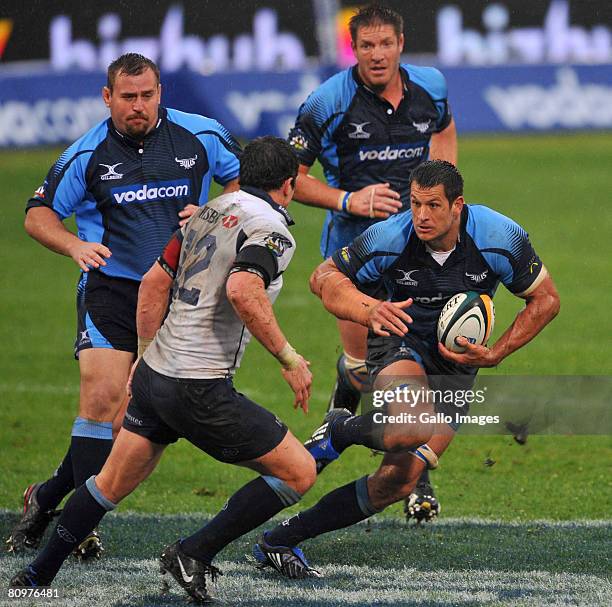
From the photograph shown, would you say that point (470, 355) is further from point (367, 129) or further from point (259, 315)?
point (367, 129)

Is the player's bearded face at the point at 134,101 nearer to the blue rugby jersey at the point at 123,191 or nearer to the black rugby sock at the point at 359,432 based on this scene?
the blue rugby jersey at the point at 123,191

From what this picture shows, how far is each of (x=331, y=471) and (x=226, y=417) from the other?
3585mm

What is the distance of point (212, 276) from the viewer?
5.87 m

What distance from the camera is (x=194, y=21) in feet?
86.2

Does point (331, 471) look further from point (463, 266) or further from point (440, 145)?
point (463, 266)

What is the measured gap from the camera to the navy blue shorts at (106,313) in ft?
23.3

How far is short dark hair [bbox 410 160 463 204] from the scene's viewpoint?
6512 millimetres

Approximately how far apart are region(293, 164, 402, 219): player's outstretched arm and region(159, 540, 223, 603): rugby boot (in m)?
2.85

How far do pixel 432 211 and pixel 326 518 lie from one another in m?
1.62

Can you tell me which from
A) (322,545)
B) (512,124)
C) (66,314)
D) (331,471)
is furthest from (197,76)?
(322,545)

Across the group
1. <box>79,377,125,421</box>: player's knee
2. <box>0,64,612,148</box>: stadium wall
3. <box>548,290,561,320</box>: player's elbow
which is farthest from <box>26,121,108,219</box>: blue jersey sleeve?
<box>0,64,612,148</box>: stadium wall

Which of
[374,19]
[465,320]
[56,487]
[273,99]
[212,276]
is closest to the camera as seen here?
[212,276]

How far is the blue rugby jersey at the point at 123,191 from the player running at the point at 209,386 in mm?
1182

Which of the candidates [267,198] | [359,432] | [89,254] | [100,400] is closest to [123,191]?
[89,254]
